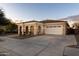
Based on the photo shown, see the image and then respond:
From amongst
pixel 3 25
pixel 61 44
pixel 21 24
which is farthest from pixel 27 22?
pixel 61 44

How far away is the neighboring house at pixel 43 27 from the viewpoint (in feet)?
10.2

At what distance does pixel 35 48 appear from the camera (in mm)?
3113

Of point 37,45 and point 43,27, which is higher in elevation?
point 43,27

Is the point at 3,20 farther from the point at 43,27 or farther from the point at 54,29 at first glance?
the point at 54,29

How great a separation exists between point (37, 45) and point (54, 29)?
0.91ft

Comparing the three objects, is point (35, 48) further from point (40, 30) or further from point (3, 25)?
point (3, 25)

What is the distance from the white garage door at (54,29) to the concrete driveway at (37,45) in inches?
2.2

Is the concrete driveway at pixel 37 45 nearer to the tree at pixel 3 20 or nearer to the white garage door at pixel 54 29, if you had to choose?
the white garage door at pixel 54 29

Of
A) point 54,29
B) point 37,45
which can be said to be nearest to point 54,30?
point 54,29

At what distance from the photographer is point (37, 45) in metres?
3.12

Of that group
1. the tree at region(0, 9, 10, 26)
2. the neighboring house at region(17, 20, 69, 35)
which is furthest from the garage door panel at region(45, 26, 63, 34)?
the tree at region(0, 9, 10, 26)

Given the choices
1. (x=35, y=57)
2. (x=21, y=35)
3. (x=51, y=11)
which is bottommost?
(x=35, y=57)

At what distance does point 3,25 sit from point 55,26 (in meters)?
0.61

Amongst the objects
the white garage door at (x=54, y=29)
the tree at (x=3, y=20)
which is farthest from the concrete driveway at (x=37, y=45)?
the tree at (x=3, y=20)
